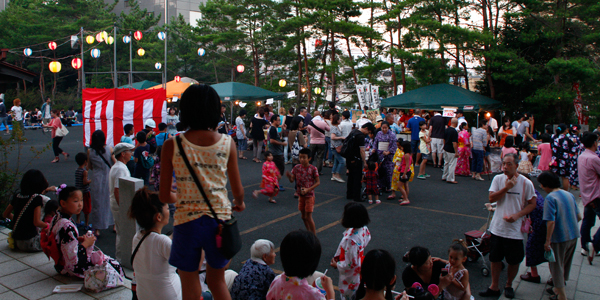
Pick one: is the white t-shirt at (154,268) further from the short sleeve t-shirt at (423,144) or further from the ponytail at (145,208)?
the short sleeve t-shirt at (423,144)

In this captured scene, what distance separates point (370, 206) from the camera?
834 centimetres

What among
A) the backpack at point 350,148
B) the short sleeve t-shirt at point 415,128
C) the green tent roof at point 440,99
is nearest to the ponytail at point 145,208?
the backpack at point 350,148

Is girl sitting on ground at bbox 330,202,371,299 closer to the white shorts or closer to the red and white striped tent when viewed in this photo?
the red and white striped tent

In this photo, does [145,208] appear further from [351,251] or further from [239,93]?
[239,93]

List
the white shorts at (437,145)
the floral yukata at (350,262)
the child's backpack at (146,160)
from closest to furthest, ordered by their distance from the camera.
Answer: the floral yukata at (350,262) → the child's backpack at (146,160) → the white shorts at (437,145)

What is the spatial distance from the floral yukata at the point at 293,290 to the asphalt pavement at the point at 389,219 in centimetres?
214

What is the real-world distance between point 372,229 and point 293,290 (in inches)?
167

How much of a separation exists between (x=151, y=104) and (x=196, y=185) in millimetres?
10220

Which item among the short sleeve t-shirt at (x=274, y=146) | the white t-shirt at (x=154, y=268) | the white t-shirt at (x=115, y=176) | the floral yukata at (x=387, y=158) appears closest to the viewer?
the white t-shirt at (x=154, y=268)

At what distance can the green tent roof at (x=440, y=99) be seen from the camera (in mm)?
15234

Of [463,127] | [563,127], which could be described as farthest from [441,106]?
[563,127]

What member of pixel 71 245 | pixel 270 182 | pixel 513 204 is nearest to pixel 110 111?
pixel 270 182

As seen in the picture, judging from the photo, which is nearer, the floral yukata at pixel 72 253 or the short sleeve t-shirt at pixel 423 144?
the floral yukata at pixel 72 253

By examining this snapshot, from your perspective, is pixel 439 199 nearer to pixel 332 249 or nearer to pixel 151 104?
pixel 332 249
